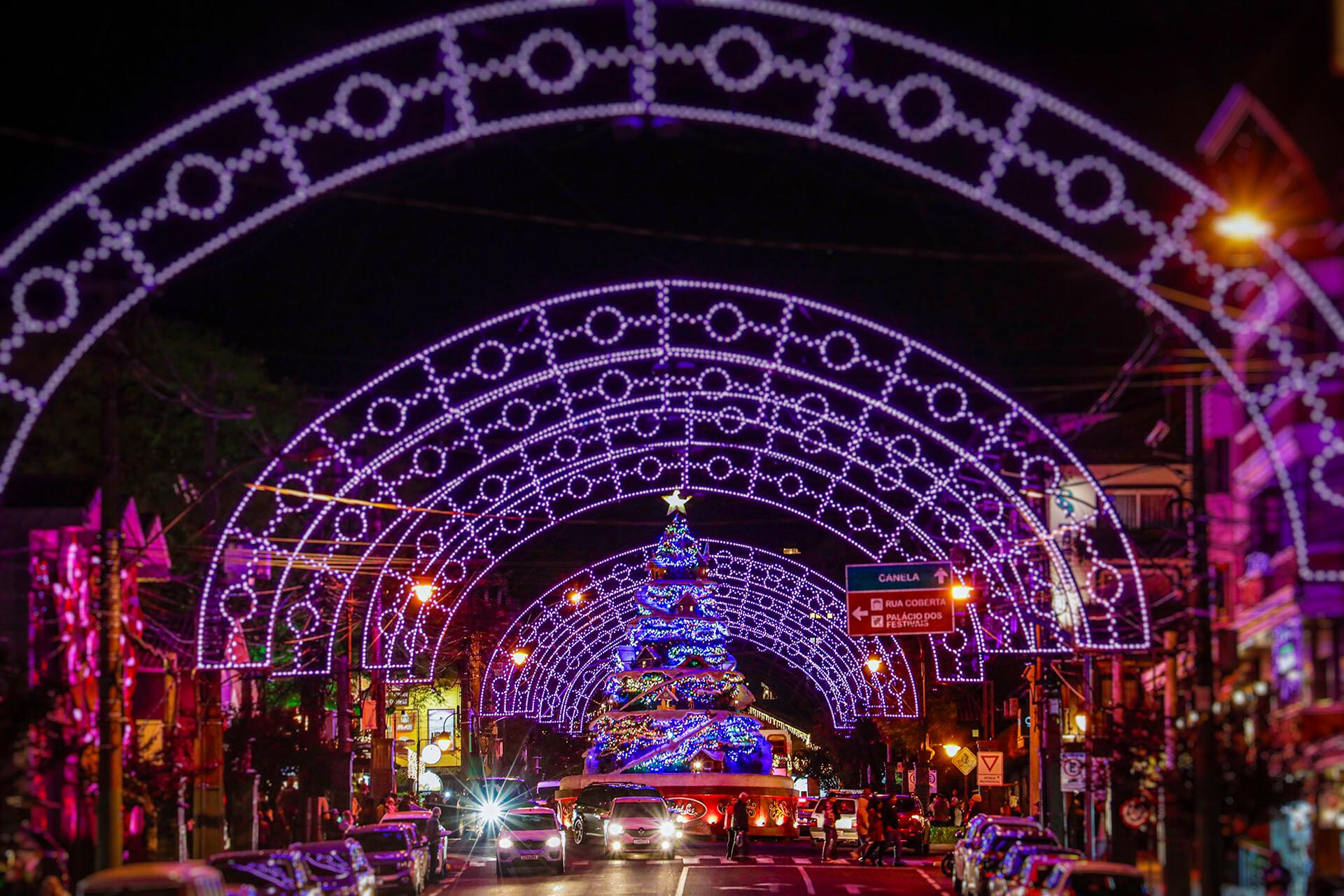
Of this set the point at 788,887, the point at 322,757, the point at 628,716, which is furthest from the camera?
the point at 628,716

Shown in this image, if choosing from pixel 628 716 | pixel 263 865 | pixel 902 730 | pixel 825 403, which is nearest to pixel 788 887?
pixel 825 403

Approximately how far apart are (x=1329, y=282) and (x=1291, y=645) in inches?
214

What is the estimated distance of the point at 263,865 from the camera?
27609mm

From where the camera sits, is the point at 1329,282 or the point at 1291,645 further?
the point at 1291,645

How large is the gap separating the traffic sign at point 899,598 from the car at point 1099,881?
68.5 ft

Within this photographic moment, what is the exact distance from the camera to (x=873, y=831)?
50375mm

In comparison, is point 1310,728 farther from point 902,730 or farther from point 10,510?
point 902,730

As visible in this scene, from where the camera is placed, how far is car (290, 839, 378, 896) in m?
30.1

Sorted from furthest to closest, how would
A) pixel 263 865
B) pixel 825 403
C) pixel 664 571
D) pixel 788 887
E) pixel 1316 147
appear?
pixel 664 571, pixel 788 887, pixel 825 403, pixel 263 865, pixel 1316 147

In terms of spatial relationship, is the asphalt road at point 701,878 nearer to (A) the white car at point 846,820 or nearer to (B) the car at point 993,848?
(A) the white car at point 846,820

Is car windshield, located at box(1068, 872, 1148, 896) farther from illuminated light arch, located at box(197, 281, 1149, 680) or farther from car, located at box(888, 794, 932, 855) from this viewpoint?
car, located at box(888, 794, 932, 855)

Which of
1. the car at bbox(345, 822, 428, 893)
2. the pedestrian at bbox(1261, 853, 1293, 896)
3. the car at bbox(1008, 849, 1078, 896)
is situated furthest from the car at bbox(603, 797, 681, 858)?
the pedestrian at bbox(1261, 853, 1293, 896)

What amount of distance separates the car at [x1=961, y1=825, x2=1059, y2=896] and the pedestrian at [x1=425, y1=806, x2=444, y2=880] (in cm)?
1334

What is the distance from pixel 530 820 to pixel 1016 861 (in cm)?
1786
